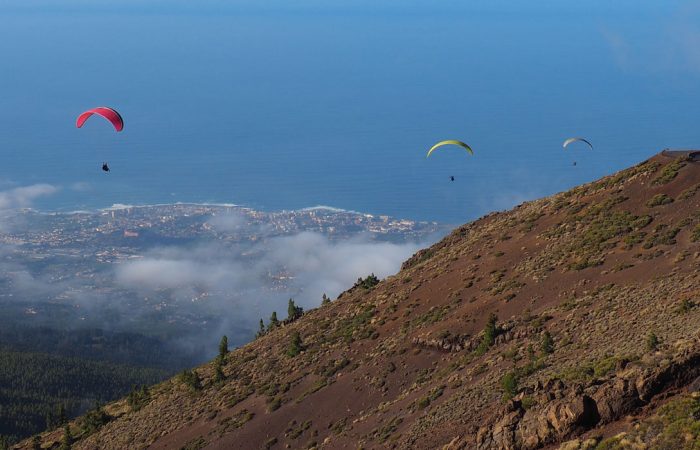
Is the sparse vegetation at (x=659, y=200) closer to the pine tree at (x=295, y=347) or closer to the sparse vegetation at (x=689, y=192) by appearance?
the sparse vegetation at (x=689, y=192)

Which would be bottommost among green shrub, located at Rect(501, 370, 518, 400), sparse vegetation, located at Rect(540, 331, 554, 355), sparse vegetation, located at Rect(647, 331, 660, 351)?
sparse vegetation, located at Rect(647, 331, 660, 351)

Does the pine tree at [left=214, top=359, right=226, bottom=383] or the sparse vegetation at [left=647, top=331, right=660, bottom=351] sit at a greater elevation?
the pine tree at [left=214, top=359, right=226, bottom=383]

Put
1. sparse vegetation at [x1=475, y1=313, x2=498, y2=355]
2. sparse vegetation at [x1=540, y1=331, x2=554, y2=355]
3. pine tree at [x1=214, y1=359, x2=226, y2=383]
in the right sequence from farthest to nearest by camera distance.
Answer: pine tree at [x1=214, y1=359, x2=226, y2=383] → sparse vegetation at [x1=475, y1=313, x2=498, y2=355] → sparse vegetation at [x1=540, y1=331, x2=554, y2=355]

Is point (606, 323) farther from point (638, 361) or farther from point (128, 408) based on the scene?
point (128, 408)

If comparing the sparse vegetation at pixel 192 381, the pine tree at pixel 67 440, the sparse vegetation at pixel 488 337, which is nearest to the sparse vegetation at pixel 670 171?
the sparse vegetation at pixel 488 337

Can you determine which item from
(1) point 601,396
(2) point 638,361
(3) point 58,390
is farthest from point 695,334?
(3) point 58,390

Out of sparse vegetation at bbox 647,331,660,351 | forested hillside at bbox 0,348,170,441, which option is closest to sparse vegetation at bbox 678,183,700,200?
sparse vegetation at bbox 647,331,660,351

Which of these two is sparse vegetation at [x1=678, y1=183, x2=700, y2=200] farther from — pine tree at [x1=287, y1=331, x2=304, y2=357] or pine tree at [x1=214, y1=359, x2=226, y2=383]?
pine tree at [x1=214, y1=359, x2=226, y2=383]

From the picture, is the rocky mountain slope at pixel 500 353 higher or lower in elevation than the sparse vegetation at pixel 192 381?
lower

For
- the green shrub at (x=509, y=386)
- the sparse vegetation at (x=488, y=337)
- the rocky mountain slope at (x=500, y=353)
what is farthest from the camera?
the sparse vegetation at (x=488, y=337)

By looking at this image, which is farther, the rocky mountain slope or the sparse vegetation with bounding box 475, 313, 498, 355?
the sparse vegetation with bounding box 475, 313, 498, 355
